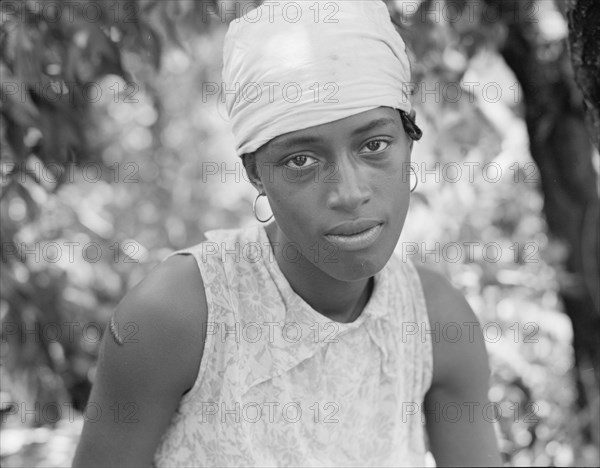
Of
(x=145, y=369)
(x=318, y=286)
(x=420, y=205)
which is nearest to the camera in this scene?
(x=145, y=369)

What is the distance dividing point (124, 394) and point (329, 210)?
20.9 inches

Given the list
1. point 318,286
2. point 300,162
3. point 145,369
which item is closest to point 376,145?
point 300,162

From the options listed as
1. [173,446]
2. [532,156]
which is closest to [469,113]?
[532,156]

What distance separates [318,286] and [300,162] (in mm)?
345

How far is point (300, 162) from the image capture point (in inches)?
65.5

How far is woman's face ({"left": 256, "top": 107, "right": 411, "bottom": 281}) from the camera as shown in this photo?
1.64m

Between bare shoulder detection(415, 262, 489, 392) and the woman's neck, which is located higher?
the woman's neck

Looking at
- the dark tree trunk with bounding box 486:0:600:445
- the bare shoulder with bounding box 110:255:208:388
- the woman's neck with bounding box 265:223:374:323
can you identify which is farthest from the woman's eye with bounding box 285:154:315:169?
the dark tree trunk with bounding box 486:0:600:445

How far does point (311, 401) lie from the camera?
1956mm

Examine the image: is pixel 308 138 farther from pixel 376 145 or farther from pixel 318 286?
pixel 318 286

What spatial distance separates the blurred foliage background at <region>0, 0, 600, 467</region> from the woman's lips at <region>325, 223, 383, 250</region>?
23.9 inches

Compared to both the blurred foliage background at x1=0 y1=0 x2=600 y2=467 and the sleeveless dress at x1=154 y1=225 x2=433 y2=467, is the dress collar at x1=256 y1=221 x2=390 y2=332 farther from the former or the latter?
the blurred foliage background at x1=0 y1=0 x2=600 y2=467

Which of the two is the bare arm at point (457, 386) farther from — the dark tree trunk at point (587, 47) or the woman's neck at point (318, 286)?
the dark tree trunk at point (587, 47)

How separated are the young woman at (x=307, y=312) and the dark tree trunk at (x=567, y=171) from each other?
3.45 ft
